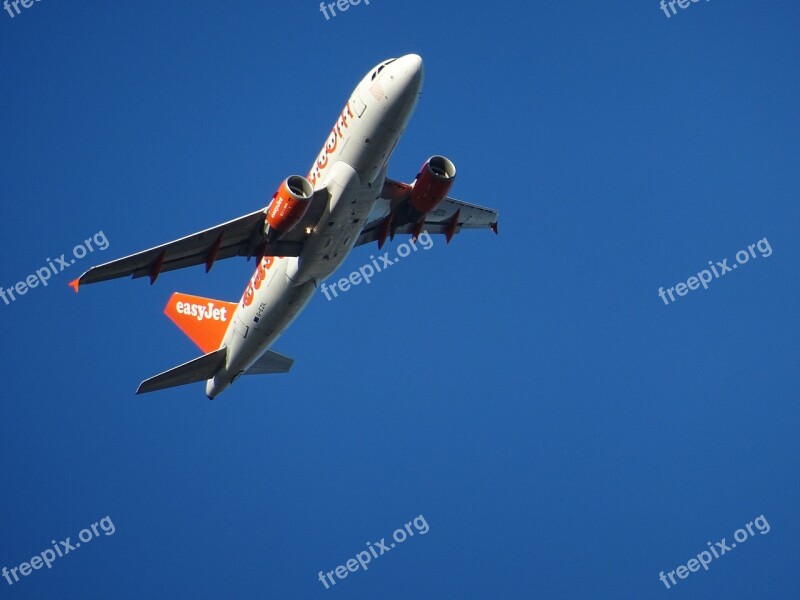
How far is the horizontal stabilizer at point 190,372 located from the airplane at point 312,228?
0.17 feet

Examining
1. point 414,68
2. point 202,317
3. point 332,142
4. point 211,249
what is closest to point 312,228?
point 332,142

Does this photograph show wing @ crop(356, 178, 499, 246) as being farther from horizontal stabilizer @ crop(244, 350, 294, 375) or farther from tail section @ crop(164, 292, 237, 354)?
horizontal stabilizer @ crop(244, 350, 294, 375)

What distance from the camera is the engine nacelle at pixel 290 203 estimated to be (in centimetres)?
4150

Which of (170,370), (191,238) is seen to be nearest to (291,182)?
(191,238)

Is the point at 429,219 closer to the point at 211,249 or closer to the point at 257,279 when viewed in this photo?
the point at 257,279

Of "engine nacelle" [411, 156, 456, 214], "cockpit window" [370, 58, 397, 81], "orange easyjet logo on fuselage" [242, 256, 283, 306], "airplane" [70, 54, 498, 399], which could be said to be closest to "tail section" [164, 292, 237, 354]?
"airplane" [70, 54, 498, 399]

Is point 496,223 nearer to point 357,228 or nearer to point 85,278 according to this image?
point 357,228

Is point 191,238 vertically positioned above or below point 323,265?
above

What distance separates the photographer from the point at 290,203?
4150 centimetres

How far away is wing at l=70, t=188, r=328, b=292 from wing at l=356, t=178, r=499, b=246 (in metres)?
4.78

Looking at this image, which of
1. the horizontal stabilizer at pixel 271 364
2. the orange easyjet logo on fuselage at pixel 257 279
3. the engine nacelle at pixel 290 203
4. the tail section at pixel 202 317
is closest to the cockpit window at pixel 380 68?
the engine nacelle at pixel 290 203

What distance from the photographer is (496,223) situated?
52.3m

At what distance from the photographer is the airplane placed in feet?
133

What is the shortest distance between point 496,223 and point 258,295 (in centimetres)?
1259
